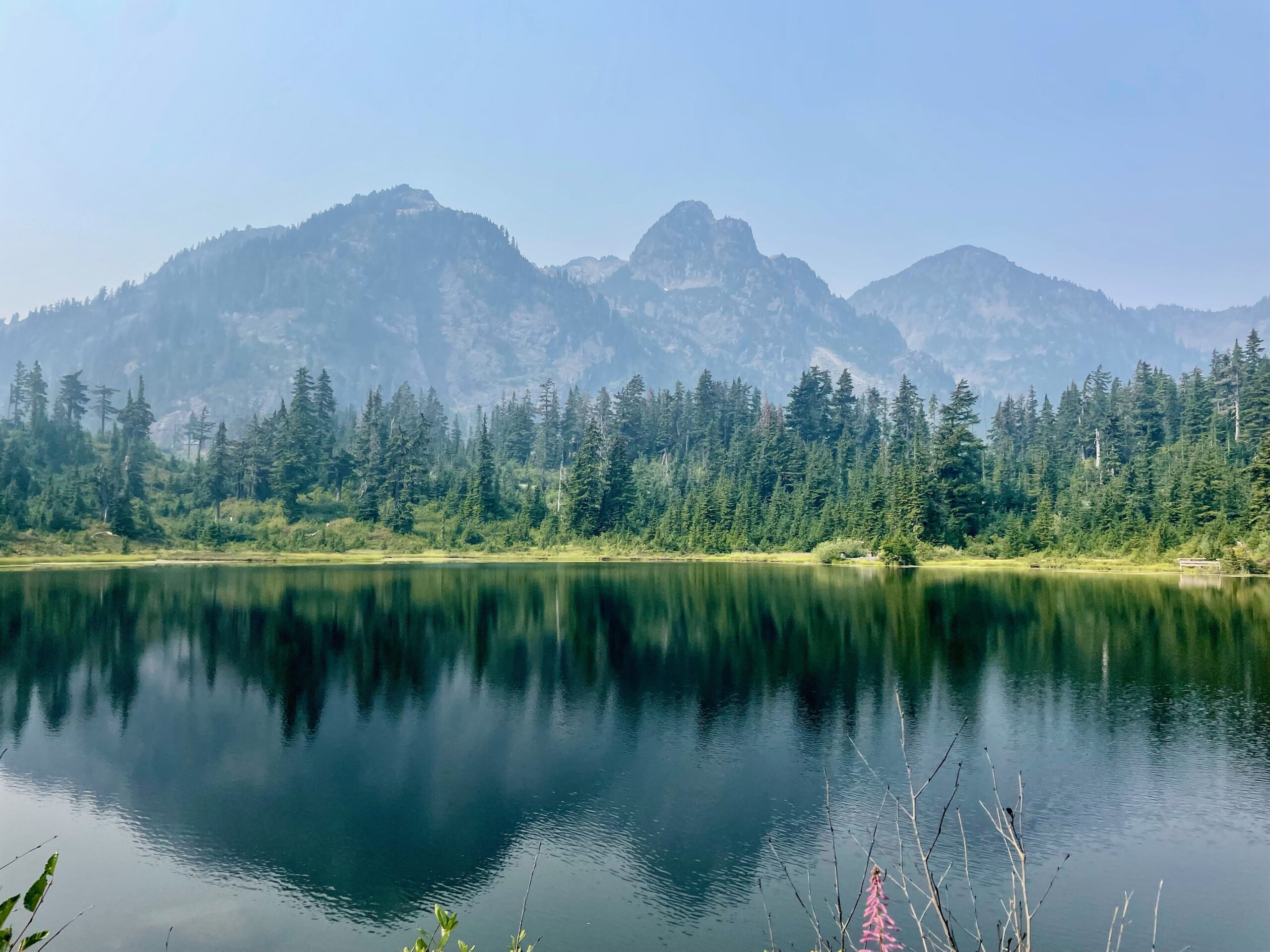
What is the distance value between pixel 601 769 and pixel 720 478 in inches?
4781

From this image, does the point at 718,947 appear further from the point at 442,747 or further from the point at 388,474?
the point at 388,474

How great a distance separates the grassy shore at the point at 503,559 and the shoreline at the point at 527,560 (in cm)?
13

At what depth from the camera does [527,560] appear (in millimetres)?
121500

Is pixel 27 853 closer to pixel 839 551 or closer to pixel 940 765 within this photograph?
pixel 940 765

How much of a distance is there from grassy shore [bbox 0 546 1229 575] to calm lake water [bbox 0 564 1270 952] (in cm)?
4733

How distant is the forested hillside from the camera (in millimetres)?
108375

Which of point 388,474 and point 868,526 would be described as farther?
point 388,474

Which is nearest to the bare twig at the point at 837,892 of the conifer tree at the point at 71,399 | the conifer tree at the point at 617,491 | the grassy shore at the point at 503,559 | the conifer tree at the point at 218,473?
the grassy shore at the point at 503,559

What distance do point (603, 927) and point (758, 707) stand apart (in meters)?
16.6

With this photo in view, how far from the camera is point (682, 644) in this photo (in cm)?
4572

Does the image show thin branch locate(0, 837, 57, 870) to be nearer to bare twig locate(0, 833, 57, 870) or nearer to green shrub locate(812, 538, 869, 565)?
bare twig locate(0, 833, 57, 870)

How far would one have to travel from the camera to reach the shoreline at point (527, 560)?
94375 mm

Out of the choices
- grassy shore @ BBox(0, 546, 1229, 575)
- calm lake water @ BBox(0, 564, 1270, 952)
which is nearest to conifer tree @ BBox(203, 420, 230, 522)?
grassy shore @ BBox(0, 546, 1229, 575)

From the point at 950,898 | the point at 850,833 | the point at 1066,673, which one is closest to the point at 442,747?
the point at 850,833
